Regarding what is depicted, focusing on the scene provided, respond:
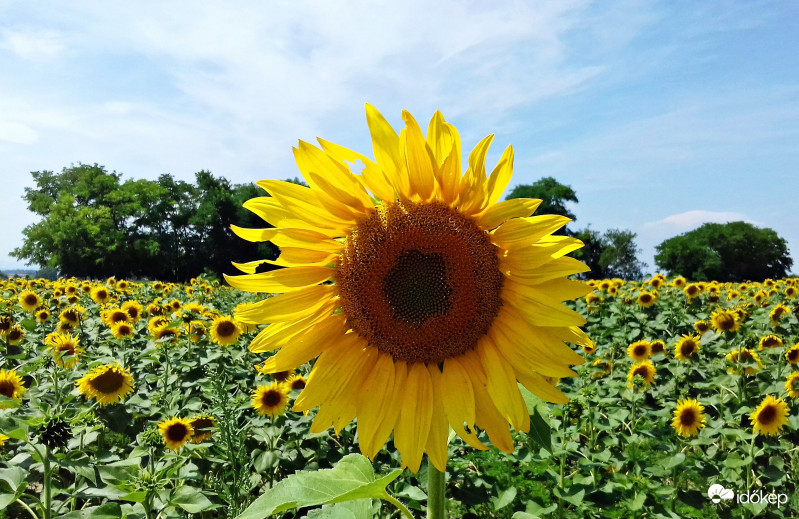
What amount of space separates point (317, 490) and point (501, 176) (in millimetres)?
897

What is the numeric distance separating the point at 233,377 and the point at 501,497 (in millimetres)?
3216

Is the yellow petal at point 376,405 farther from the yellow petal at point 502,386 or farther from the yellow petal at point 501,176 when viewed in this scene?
the yellow petal at point 501,176

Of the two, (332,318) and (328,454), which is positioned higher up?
(332,318)

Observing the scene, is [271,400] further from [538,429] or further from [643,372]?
[643,372]

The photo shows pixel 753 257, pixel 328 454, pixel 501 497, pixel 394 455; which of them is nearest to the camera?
pixel 501 497

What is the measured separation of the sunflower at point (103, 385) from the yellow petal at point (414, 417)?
3.62 meters

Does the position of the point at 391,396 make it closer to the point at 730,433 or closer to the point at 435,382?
the point at 435,382

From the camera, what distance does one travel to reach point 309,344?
1.62 metres

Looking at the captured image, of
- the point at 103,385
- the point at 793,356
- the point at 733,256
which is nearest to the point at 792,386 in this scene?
the point at 793,356

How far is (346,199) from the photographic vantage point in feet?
5.11

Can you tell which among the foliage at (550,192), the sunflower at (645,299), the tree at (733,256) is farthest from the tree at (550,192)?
the sunflower at (645,299)

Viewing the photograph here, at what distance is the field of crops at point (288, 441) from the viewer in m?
3.16

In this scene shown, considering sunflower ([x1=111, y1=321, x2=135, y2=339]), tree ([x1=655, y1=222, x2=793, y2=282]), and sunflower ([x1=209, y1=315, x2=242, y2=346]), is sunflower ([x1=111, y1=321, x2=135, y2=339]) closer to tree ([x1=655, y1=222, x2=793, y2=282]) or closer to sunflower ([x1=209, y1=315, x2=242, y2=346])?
sunflower ([x1=209, y1=315, x2=242, y2=346])

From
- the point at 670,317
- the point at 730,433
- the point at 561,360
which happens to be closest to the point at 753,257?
the point at 670,317
